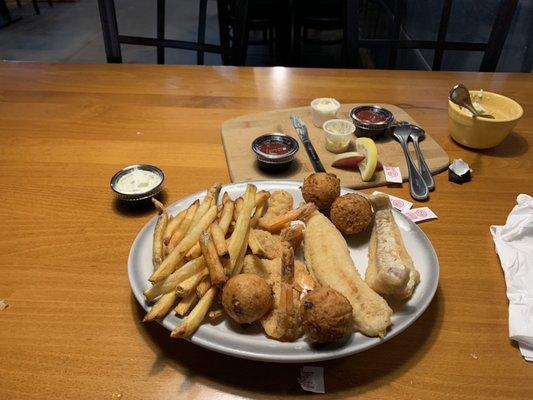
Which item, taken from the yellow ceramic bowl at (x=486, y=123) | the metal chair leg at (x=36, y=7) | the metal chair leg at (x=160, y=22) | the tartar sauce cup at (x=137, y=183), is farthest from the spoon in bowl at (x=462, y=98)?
the metal chair leg at (x=36, y=7)

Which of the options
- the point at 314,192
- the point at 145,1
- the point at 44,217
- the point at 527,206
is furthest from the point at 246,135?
the point at 145,1

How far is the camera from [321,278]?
1.24 metres

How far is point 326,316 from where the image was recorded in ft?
3.39

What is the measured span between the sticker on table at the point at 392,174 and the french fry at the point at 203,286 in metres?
1.01

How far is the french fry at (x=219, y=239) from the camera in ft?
3.81

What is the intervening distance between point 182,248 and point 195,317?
8.6 inches

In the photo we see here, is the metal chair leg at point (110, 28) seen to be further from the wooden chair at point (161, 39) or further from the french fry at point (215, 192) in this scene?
the french fry at point (215, 192)

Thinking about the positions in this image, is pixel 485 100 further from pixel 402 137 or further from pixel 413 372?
pixel 413 372

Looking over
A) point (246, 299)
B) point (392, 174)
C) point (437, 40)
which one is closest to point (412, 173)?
point (392, 174)

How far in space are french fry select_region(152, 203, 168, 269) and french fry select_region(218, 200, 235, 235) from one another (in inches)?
7.3

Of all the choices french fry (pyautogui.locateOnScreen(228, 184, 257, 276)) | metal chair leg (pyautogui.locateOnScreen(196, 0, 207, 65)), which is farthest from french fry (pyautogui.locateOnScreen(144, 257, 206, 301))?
metal chair leg (pyautogui.locateOnScreen(196, 0, 207, 65))

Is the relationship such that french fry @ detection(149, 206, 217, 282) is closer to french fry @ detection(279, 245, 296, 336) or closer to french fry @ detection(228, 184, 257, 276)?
french fry @ detection(228, 184, 257, 276)

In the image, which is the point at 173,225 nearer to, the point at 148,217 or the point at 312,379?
the point at 148,217

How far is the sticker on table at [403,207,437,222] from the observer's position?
165cm
